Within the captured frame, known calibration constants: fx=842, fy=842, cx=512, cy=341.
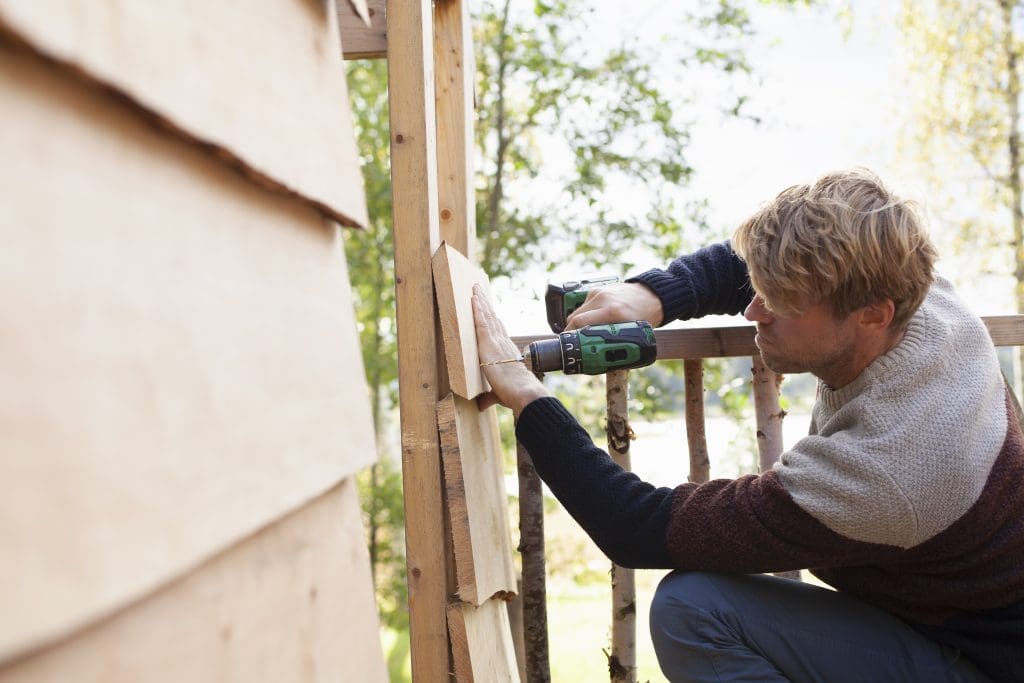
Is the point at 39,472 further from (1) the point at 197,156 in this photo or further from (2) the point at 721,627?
(2) the point at 721,627

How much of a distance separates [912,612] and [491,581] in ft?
2.57

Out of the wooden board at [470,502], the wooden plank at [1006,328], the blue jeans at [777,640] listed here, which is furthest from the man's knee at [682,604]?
the wooden plank at [1006,328]

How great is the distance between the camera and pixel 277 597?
23.2 inches

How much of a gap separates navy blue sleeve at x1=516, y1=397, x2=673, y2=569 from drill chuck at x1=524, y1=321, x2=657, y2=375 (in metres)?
0.14

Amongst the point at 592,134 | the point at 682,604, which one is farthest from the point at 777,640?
the point at 592,134

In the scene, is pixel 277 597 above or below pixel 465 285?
below

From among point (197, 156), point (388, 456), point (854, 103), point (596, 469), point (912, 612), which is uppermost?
point (854, 103)

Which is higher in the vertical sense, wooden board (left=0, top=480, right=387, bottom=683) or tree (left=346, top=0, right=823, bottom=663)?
tree (left=346, top=0, right=823, bottom=663)

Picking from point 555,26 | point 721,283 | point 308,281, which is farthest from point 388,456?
point 308,281

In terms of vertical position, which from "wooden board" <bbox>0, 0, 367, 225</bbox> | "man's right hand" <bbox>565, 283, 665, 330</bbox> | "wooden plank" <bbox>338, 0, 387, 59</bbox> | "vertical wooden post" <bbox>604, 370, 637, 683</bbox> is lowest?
"vertical wooden post" <bbox>604, 370, 637, 683</bbox>

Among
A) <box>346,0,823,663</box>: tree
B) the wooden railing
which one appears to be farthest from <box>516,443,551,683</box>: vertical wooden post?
<box>346,0,823,663</box>: tree

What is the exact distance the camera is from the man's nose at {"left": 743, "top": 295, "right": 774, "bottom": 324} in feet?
5.31

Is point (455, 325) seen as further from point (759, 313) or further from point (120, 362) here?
point (120, 362)

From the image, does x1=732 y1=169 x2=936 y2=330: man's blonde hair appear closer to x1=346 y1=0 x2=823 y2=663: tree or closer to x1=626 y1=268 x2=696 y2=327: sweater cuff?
x1=626 y1=268 x2=696 y2=327: sweater cuff
